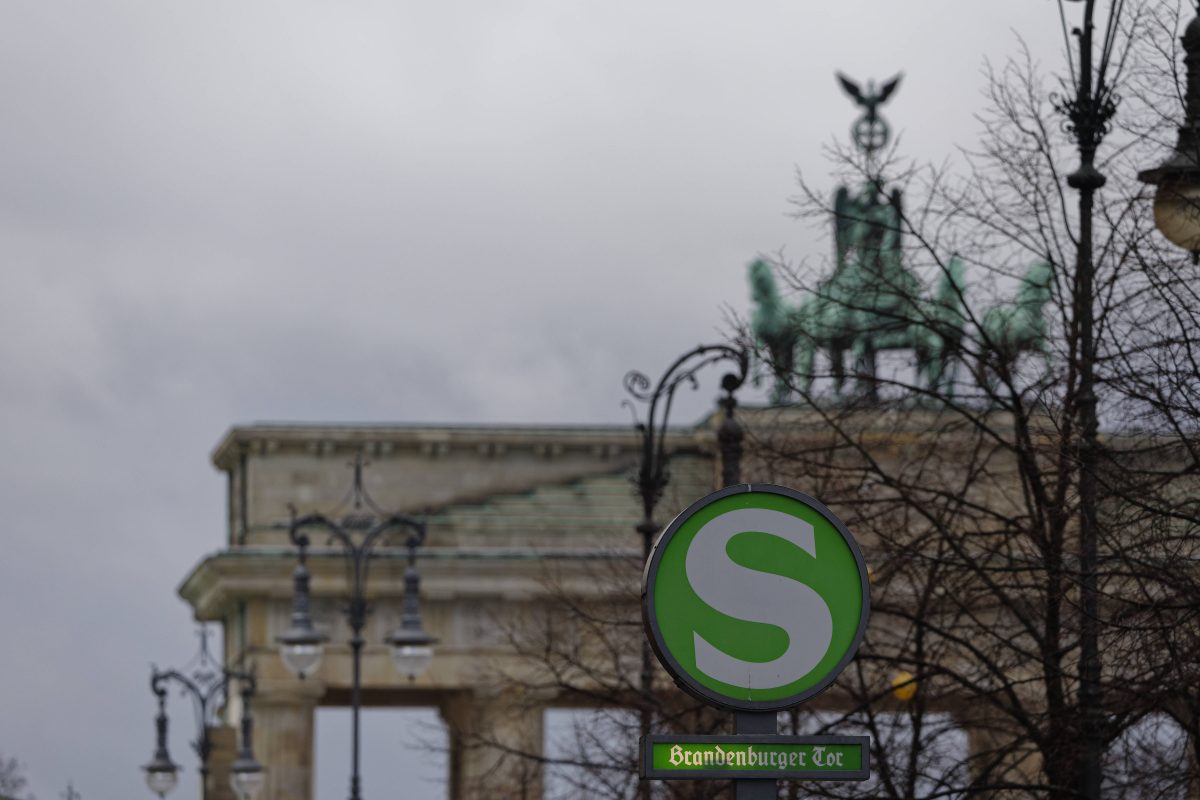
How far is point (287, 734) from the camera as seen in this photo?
3430 inches

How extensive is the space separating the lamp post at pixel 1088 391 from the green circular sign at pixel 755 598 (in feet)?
30.5

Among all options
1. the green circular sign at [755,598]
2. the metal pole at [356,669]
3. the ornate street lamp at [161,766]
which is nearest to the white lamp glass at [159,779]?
the ornate street lamp at [161,766]

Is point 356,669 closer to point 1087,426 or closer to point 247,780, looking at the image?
point 247,780

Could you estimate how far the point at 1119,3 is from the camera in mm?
24328

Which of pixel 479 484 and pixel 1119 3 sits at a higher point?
pixel 479 484

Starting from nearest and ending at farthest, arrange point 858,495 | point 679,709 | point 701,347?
point 858,495 < point 701,347 < point 679,709

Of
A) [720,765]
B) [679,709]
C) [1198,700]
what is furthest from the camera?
[679,709]

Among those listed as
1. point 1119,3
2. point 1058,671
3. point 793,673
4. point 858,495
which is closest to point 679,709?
point 858,495

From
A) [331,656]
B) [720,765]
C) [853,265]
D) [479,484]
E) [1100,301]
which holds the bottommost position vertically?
[720,765]

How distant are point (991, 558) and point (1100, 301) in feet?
8.67

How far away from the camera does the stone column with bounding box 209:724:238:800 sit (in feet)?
215

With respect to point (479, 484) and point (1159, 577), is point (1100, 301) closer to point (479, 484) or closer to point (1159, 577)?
point (1159, 577)

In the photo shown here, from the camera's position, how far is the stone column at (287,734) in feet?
282

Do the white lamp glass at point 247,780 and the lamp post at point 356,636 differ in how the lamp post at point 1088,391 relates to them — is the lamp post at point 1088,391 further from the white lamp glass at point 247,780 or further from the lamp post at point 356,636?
the white lamp glass at point 247,780
